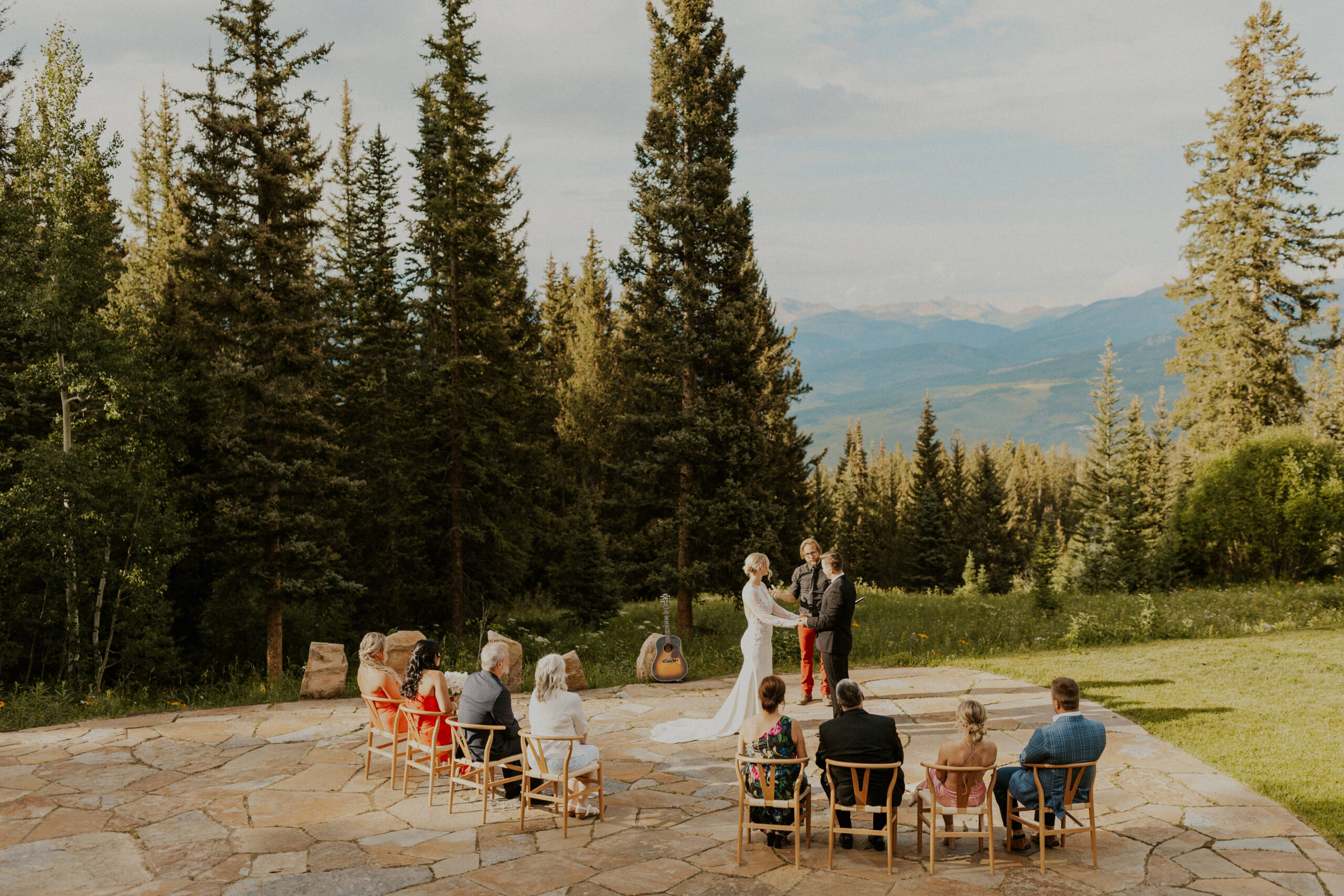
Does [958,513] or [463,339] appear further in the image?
[958,513]

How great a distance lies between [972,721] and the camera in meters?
5.93

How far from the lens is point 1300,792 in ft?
23.5

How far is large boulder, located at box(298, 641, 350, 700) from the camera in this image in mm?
11367

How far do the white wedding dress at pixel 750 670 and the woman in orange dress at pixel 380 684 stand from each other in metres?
2.88

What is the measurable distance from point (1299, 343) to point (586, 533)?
1108 inches

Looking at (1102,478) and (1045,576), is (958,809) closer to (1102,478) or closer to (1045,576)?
(1045,576)

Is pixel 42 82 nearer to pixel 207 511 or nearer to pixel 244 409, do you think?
pixel 244 409

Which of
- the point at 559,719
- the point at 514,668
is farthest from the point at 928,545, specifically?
the point at 559,719

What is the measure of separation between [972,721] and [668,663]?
22.7 ft

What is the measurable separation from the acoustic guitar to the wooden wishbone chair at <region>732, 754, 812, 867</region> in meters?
6.05

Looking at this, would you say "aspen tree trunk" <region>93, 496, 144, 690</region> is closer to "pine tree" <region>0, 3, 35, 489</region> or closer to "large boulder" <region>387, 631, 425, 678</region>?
"pine tree" <region>0, 3, 35, 489</region>

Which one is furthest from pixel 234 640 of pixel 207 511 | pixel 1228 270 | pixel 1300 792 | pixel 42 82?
pixel 1228 270

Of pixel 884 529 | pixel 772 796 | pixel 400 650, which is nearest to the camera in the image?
pixel 772 796

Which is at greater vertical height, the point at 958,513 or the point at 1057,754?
the point at 958,513
